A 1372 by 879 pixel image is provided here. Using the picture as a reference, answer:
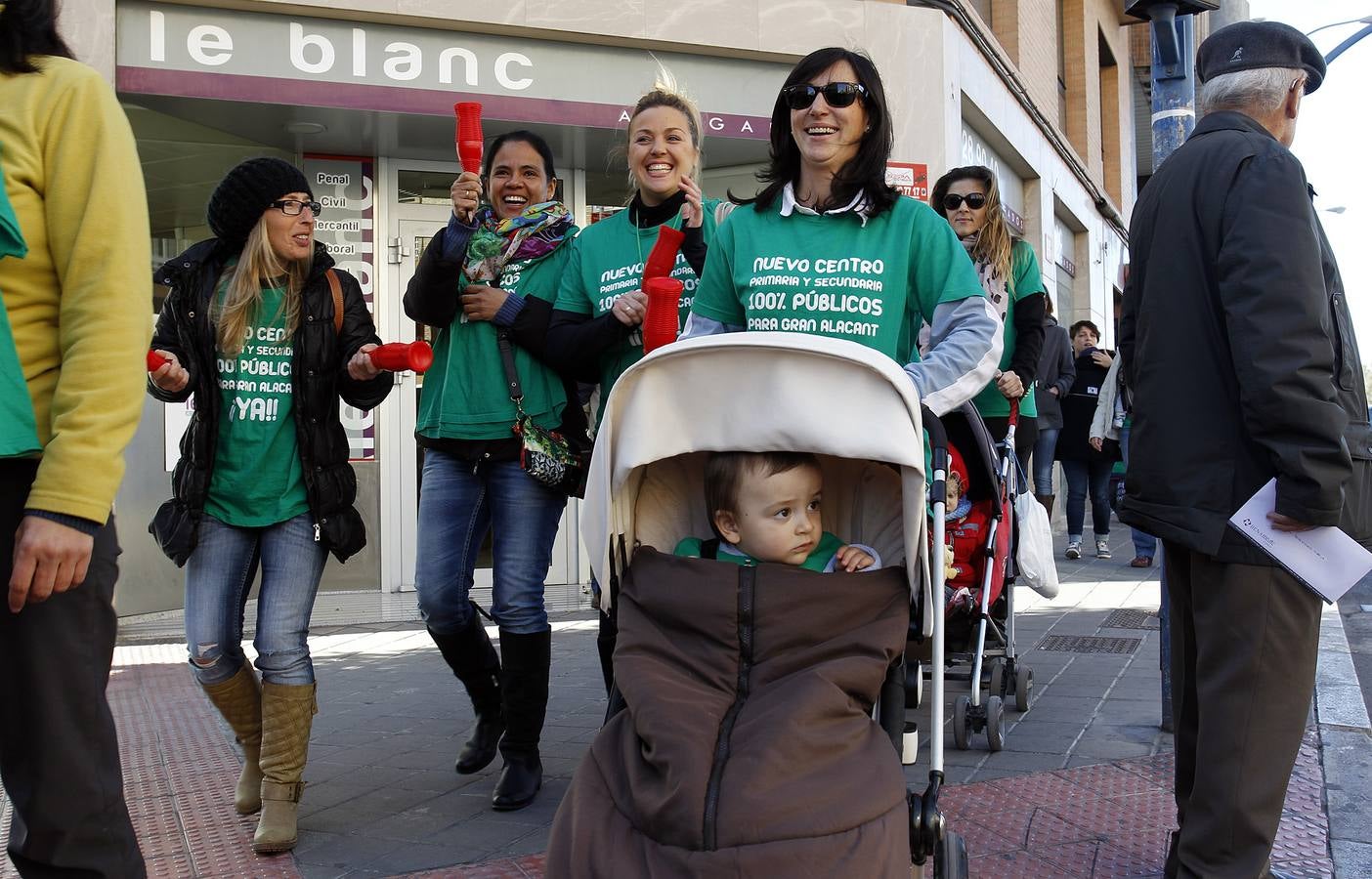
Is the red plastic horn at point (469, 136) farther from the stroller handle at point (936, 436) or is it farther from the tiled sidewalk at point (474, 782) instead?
the tiled sidewalk at point (474, 782)

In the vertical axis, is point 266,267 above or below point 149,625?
above

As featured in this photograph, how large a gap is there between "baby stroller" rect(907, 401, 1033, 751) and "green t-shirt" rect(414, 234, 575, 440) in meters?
1.46

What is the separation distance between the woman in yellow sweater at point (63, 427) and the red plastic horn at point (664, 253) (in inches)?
62.8

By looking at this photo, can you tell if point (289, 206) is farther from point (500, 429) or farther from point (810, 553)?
point (810, 553)

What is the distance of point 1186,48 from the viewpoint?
243 inches

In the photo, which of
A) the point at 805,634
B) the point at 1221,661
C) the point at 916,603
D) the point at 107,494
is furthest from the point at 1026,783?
the point at 107,494

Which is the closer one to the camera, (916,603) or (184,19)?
(916,603)

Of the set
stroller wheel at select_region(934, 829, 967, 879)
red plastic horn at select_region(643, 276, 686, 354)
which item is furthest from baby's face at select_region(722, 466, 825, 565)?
stroller wheel at select_region(934, 829, 967, 879)

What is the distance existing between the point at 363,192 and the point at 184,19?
5.62 feet

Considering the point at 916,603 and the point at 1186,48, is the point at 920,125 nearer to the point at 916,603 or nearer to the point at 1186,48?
the point at 1186,48

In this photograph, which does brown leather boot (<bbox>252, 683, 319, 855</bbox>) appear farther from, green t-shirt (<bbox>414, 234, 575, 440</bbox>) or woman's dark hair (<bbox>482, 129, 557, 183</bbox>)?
woman's dark hair (<bbox>482, 129, 557, 183</bbox>)

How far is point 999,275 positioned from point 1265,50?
299cm

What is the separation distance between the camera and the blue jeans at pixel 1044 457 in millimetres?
12016

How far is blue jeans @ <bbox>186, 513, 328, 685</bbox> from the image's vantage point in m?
4.00
